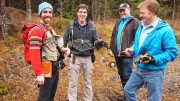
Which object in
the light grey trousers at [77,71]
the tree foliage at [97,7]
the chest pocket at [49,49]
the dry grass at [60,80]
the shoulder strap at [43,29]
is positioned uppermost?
the tree foliage at [97,7]

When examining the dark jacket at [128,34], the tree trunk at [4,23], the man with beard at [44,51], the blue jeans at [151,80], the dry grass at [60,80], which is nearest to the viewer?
the man with beard at [44,51]

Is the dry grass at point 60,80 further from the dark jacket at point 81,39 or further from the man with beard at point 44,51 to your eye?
the man with beard at point 44,51

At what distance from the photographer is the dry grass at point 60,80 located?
20.4 feet

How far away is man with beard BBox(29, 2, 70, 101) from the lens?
3.58 meters

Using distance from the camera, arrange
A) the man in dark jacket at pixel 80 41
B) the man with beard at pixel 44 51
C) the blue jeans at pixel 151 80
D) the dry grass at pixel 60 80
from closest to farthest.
A: the man with beard at pixel 44 51, the blue jeans at pixel 151 80, the man in dark jacket at pixel 80 41, the dry grass at pixel 60 80

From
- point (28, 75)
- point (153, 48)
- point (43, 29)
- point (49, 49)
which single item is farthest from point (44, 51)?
point (28, 75)

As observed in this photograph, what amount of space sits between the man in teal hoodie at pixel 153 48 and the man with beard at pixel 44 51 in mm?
1290

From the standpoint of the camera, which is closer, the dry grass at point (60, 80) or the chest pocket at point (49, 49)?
the chest pocket at point (49, 49)

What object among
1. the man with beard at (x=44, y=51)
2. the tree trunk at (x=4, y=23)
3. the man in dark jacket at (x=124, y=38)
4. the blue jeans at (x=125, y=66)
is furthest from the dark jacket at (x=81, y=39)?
the tree trunk at (x=4, y=23)

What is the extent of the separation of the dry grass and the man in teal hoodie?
232 centimetres

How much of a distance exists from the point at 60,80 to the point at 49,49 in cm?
359

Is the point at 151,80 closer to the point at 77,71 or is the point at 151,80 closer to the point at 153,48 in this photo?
the point at 153,48

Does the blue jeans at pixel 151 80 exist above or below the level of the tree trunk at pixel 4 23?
below

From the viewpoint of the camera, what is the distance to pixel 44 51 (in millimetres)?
3777
